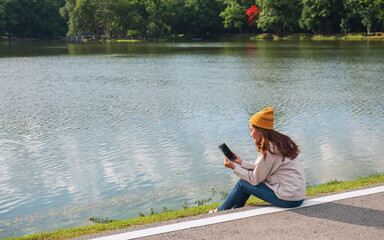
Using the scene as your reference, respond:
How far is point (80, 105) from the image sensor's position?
670 inches

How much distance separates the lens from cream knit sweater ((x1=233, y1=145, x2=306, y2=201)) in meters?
4.90

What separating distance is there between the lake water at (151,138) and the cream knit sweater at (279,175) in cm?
234

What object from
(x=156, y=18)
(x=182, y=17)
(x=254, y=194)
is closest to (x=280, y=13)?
(x=182, y=17)

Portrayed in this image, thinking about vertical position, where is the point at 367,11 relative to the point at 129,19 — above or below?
below

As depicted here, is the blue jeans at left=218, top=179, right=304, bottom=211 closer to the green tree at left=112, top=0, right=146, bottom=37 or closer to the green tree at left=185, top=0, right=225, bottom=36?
the green tree at left=112, top=0, right=146, bottom=37

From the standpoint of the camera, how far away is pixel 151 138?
11.6m

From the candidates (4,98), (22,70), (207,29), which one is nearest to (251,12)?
(207,29)

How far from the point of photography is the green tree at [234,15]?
94.7 metres

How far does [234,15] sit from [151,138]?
8734 centimetres

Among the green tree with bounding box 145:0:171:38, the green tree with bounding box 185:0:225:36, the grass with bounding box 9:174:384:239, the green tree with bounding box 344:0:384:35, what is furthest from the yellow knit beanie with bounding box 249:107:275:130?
the green tree with bounding box 185:0:225:36

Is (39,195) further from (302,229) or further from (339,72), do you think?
(339,72)

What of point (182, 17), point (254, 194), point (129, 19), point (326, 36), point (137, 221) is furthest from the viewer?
point (182, 17)

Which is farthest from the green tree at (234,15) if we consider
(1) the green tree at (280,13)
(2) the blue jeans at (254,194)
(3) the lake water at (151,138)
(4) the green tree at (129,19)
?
(2) the blue jeans at (254,194)

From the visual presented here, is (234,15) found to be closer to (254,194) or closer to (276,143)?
(254,194)
